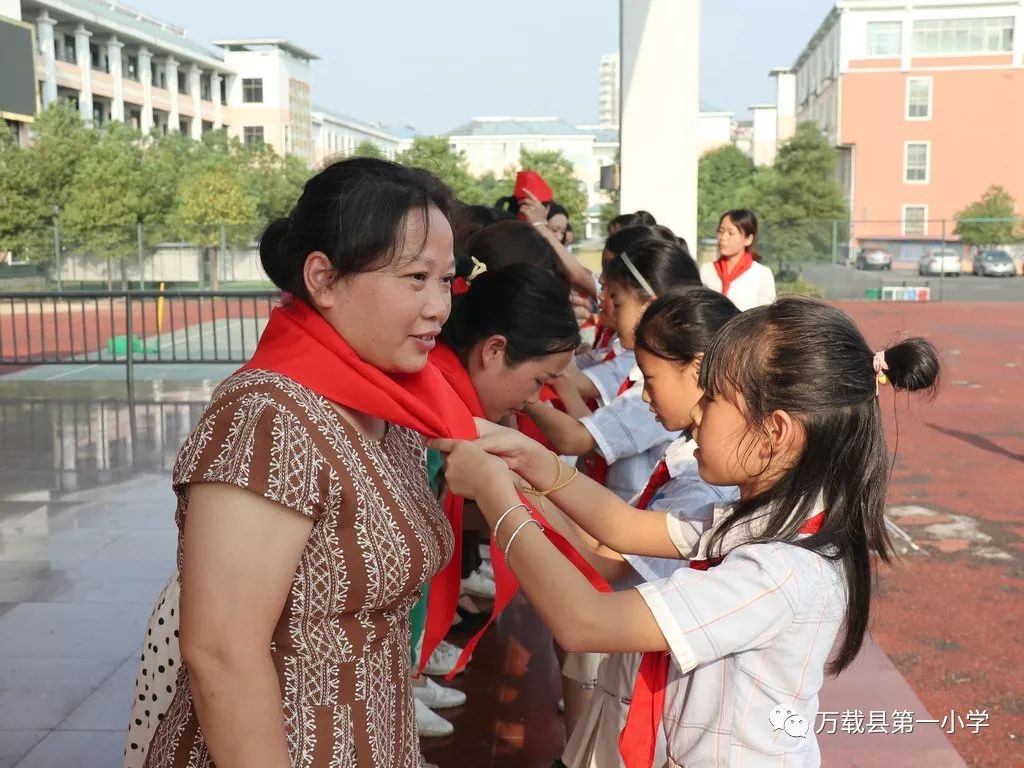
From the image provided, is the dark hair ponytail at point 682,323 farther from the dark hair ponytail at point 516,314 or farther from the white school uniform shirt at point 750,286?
the white school uniform shirt at point 750,286

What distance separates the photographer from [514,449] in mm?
2039

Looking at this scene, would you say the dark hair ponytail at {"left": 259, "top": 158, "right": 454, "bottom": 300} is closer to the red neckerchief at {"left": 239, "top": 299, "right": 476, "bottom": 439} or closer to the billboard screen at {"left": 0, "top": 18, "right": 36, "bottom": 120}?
the red neckerchief at {"left": 239, "top": 299, "right": 476, "bottom": 439}

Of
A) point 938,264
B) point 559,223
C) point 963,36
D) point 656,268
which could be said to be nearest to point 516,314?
point 656,268

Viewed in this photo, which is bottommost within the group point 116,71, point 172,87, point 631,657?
point 631,657

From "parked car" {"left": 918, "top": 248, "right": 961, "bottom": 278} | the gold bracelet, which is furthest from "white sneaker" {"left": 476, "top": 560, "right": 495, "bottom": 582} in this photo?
"parked car" {"left": 918, "top": 248, "right": 961, "bottom": 278}

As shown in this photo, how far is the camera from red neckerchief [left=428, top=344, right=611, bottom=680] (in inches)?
80.2

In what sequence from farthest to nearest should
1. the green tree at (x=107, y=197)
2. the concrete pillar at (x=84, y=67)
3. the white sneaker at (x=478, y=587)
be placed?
the concrete pillar at (x=84, y=67), the green tree at (x=107, y=197), the white sneaker at (x=478, y=587)

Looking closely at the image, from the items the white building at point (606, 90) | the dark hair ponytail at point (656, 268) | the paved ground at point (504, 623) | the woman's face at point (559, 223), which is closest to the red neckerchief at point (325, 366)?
the dark hair ponytail at point (656, 268)

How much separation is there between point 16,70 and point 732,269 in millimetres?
5673

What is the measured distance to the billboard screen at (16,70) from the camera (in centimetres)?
782

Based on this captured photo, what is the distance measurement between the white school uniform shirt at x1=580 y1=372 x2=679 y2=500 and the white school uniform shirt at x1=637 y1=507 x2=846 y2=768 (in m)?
1.17

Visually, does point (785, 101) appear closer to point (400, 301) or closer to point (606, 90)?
point (400, 301)

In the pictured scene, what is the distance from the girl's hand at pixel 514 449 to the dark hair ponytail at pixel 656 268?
123 centimetres

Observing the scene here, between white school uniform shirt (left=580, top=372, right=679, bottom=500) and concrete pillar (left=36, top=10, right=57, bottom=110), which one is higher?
concrete pillar (left=36, top=10, right=57, bottom=110)
